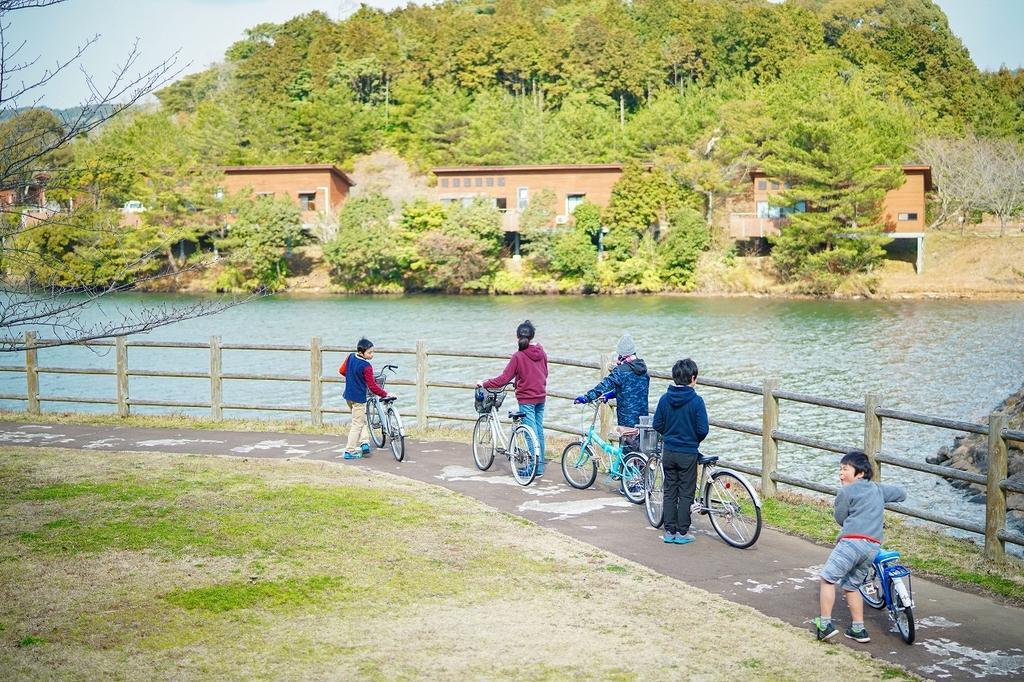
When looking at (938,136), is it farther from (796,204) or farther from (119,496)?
(119,496)

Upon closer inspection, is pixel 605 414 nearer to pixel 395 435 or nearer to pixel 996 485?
pixel 395 435

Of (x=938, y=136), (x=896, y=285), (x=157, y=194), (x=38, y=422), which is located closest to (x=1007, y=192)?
(x=938, y=136)

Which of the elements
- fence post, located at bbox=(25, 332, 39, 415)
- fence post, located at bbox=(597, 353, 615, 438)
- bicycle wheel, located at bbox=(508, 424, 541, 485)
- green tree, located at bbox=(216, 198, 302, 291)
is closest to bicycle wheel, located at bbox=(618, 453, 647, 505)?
bicycle wheel, located at bbox=(508, 424, 541, 485)

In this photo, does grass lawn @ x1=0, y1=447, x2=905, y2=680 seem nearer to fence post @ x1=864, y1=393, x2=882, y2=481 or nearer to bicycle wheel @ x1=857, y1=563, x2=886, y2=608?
bicycle wheel @ x1=857, y1=563, x2=886, y2=608

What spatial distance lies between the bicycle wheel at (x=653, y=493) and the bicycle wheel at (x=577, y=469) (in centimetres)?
147

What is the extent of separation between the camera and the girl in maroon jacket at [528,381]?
12180 mm

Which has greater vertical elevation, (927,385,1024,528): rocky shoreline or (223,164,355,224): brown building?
(223,164,355,224): brown building

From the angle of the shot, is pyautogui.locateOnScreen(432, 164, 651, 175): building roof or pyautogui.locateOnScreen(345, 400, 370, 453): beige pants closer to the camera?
pyautogui.locateOnScreen(345, 400, 370, 453): beige pants

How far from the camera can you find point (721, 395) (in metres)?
29.2

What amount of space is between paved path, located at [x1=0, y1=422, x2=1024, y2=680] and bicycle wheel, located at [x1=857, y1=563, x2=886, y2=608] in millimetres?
128

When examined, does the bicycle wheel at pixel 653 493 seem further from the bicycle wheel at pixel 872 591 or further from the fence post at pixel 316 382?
the fence post at pixel 316 382

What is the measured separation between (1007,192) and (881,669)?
64558 mm

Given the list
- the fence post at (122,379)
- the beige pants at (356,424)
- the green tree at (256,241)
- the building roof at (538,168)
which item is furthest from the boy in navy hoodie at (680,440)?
the building roof at (538,168)

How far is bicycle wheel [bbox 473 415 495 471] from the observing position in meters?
12.9
